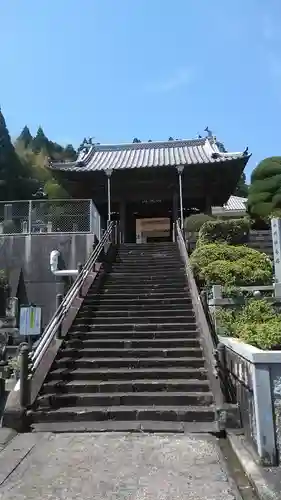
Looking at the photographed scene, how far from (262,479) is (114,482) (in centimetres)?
149

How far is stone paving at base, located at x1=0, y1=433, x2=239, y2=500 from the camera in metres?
3.98

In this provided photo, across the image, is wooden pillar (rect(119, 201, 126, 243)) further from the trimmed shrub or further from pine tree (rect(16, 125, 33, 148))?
pine tree (rect(16, 125, 33, 148))

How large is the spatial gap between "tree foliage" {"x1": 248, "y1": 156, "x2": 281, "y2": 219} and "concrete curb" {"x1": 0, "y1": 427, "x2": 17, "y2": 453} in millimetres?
13726

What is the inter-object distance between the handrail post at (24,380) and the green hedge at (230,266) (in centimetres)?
522

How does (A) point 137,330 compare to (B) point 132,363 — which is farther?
(A) point 137,330

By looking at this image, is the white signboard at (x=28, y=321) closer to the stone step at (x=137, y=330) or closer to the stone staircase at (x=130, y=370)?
the stone staircase at (x=130, y=370)

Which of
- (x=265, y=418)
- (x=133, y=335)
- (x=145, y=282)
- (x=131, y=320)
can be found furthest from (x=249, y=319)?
(x=145, y=282)

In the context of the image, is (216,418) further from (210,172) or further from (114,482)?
(210,172)

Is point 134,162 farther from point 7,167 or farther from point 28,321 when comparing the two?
point 7,167

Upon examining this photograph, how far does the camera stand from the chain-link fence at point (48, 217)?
1584 centimetres

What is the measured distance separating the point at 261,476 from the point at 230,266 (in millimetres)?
6741

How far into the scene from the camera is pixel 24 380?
6.68 m

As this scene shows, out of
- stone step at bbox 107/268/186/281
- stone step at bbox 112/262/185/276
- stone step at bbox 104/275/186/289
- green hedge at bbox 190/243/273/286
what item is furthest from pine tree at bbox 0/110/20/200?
green hedge at bbox 190/243/273/286

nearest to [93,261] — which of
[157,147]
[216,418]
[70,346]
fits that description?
[70,346]
